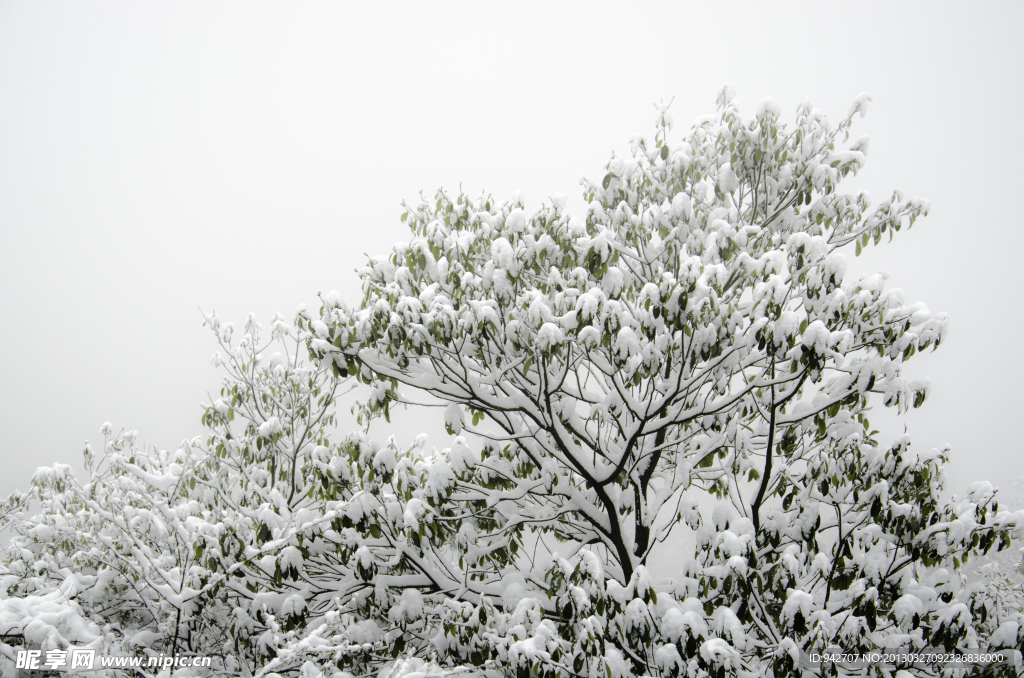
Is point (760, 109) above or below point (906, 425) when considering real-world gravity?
above

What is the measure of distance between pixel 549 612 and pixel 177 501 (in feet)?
20.5

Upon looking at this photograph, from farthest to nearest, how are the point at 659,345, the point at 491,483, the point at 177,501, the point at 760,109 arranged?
the point at 177,501 → the point at 491,483 → the point at 760,109 → the point at 659,345

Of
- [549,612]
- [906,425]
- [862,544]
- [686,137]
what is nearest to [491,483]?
[549,612]

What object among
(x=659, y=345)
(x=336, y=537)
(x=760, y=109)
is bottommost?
(x=336, y=537)

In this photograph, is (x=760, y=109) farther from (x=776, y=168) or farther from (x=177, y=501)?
(x=177, y=501)

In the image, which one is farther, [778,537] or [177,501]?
[177,501]

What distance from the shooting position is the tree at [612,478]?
3576 mm

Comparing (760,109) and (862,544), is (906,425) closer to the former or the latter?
(862,544)

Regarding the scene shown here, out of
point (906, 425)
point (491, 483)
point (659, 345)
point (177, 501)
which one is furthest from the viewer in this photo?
point (177, 501)

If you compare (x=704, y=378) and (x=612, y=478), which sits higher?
(x=704, y=378)

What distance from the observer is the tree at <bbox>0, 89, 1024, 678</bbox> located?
11.7ft

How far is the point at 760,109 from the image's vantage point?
494 centimetres

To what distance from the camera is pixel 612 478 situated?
15.5 feet

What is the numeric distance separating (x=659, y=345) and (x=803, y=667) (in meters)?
2.44
